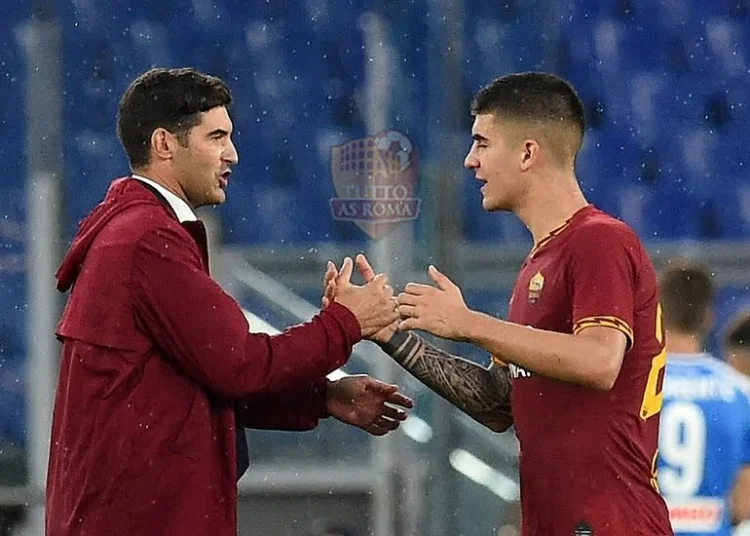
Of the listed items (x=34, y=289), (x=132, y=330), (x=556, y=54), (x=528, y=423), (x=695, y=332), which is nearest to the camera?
(x=132, y=330)

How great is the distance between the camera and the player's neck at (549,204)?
3.11 meters

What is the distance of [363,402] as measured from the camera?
3348mm

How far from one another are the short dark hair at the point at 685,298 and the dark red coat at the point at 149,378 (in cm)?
134

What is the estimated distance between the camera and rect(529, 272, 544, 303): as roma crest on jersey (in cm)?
302

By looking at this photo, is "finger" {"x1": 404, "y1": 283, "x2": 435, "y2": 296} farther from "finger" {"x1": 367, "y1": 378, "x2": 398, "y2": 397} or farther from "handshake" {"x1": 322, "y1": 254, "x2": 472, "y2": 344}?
"finger" {"x1": 367, "y1": 378, "x2": 398, "y2": 397}

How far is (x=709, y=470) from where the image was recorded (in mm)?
3951

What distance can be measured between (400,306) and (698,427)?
122cm

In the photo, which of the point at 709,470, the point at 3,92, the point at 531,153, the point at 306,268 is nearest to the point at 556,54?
the point at 306,268

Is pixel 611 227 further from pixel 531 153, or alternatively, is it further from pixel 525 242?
pixel 525 242

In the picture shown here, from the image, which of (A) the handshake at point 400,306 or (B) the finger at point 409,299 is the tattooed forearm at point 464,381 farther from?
(B) the finger at point 409,299

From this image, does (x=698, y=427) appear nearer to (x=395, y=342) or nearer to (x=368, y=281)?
(x=395, y=342)

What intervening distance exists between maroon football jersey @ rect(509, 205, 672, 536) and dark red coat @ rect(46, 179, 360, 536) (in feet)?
1.52

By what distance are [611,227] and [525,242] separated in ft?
8.75

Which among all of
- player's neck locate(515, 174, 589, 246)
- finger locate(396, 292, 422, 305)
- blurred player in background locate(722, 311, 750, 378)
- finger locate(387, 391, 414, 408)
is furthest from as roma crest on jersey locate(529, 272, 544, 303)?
blurred player in background locate(722, 311, 750, 378)
